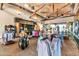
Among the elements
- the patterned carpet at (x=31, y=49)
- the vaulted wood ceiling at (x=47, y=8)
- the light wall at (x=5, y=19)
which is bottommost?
the patterned carpet at (x=31, y=49)

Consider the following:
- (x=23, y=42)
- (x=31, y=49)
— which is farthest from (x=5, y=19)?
(x=31, y=49)

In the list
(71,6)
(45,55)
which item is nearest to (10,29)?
(45,55)

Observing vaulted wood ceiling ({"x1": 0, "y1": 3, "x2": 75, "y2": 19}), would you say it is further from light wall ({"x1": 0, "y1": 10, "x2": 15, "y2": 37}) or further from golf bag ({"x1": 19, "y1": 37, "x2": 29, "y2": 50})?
golf bag ({"x1": 19, "y1": 37, "x2": 29, "y2": 50})

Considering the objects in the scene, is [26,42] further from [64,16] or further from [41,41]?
[64,16]

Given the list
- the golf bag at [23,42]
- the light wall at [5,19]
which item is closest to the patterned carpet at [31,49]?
the golf bag at [23,42]

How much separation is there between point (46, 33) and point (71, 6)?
481 millimetres

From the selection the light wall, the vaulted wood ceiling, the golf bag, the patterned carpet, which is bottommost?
the patterned carpet

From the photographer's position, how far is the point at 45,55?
2.60 metres

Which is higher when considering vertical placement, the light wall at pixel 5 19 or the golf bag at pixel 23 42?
the light wall at pixel 5 19

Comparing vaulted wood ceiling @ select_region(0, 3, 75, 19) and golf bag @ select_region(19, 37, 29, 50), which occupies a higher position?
vaulted wood ceiling @ select_region(0, 3, 75, 19)

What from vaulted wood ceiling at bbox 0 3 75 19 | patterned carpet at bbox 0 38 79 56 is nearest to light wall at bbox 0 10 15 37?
vaulted wood ceiling at bbox 0 3 75 19

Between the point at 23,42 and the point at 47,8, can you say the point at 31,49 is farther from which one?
the point at 47,8

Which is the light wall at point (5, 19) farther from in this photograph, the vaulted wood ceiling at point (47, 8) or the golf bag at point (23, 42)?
the golf bag at point (23, 42)

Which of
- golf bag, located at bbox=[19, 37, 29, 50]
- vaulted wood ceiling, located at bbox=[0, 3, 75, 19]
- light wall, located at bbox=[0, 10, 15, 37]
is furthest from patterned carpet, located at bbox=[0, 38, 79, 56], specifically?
vaulted wood ceiling, located at bbox=[0, 3, 75, 19]
